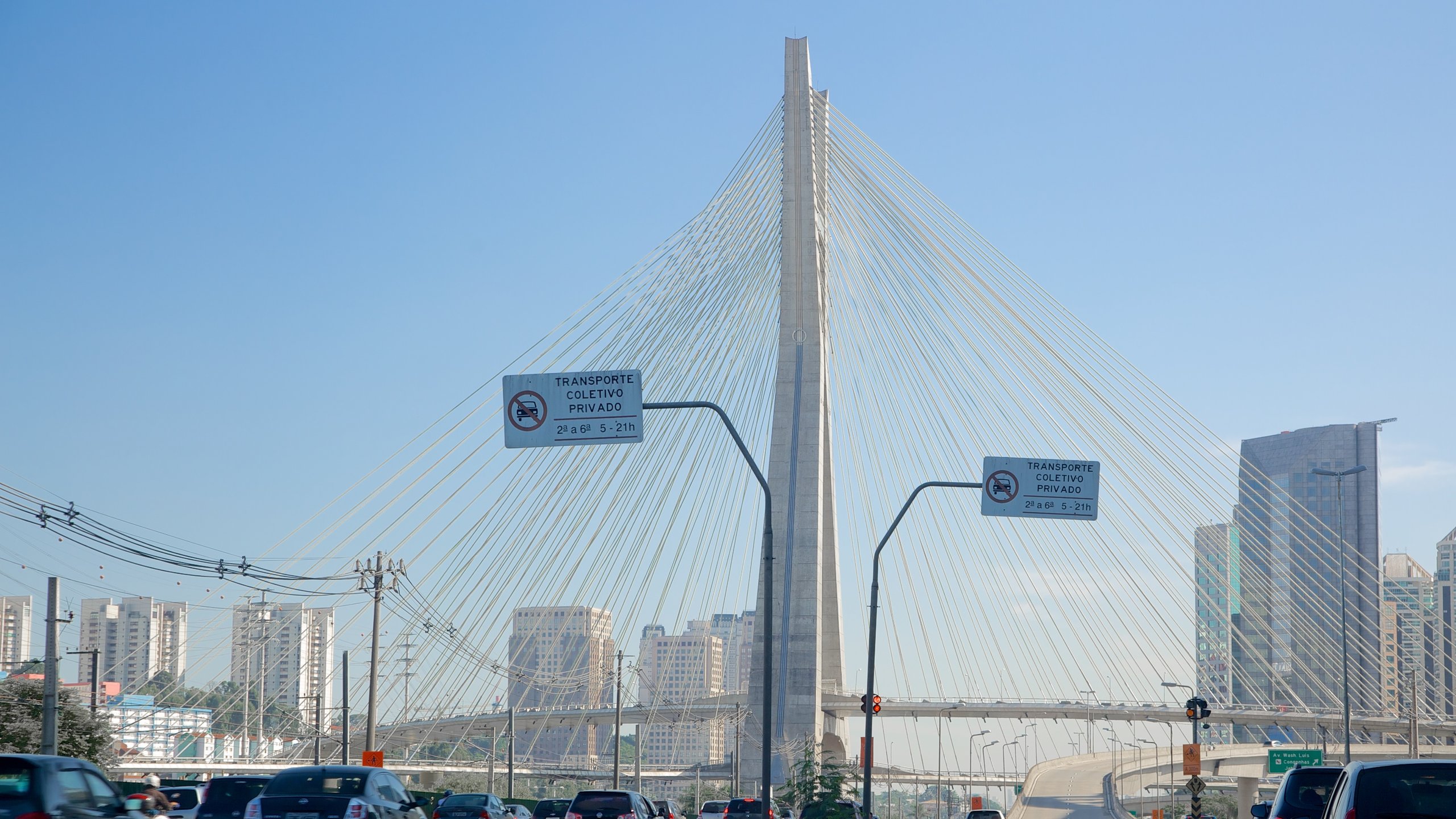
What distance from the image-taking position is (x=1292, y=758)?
6825 cm

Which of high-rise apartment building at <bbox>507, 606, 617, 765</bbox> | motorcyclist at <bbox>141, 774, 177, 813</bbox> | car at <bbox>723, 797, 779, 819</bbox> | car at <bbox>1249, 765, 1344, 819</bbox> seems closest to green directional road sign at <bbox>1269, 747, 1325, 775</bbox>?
high-rise apartment building at <bbox>507, 606, 617, 765</bbox>

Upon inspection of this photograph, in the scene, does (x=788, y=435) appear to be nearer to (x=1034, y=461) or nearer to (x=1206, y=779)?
(x=1034, y=461)

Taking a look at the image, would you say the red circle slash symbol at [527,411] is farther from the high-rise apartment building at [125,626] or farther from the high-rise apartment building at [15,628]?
the high-rise apartment building at [125,626]

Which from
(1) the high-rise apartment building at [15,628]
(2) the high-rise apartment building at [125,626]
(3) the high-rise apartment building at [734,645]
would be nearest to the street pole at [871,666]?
(3) the high-rise apartment building at [734,645]

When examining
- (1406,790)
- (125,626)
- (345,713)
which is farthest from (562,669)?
(125,626)

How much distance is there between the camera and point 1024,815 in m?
75.7

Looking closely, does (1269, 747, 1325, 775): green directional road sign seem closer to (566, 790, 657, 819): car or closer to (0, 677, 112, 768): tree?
(566, 790, 657, 819): car

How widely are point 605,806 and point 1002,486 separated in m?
10.0

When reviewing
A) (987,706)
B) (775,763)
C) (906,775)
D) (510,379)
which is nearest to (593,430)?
(510,379)

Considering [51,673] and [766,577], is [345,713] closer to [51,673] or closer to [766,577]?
[51,673]

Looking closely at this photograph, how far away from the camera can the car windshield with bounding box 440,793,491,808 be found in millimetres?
28531

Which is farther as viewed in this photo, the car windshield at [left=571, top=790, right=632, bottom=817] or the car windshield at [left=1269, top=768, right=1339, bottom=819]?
the car windshield at [left=571, top=790, right=632, bottom=817]

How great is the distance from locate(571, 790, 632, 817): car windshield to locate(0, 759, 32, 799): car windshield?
13236 millimetres

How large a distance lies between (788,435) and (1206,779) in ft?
232
